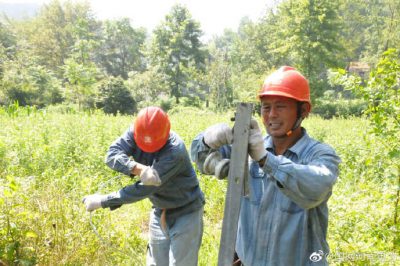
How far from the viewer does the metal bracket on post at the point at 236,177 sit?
119 centimetres

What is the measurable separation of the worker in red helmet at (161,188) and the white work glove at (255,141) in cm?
116

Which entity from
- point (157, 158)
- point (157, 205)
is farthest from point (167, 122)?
point (157, 205)

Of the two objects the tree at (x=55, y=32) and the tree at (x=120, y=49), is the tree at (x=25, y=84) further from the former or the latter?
the tree at (x=120, y=49)

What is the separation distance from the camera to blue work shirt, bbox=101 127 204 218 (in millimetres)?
2420

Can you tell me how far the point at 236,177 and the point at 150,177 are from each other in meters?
1.14

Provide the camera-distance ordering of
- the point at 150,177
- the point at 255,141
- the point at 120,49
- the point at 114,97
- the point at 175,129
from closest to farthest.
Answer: the point at 255,141
the point at 150,177
the point at 175,129
the point at 114,97
the point at 120,49

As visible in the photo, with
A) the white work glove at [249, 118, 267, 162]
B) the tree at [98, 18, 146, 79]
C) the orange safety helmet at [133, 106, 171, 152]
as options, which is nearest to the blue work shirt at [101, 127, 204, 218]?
the orange safety helmet at [133, 106, 171, 152]

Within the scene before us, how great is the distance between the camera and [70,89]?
26.0 metres

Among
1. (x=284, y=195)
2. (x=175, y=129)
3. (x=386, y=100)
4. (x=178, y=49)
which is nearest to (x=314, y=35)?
(x=178, y=49)

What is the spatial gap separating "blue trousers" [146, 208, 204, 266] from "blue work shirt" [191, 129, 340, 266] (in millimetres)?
999

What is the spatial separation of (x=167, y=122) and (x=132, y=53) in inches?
1744

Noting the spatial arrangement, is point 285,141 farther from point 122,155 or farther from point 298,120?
point 122,155

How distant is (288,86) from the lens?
150 cm

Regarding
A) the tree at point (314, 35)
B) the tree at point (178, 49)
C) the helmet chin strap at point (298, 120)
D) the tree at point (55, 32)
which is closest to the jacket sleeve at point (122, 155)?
the helmet chin strap at point (298, 120)
